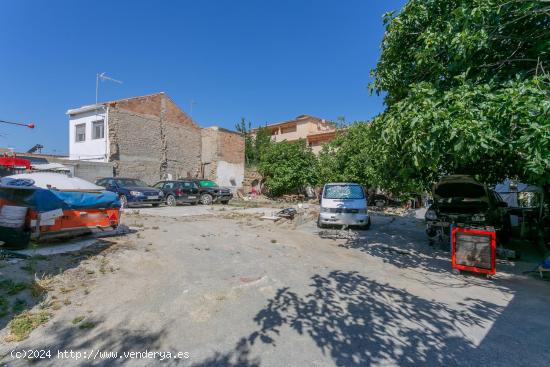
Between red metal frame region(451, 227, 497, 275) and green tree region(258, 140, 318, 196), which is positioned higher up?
green tree region(258, 140, 318, 196)

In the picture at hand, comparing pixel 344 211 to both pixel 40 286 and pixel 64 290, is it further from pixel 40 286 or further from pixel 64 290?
pixel 40 286

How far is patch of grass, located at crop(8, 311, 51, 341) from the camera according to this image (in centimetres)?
324

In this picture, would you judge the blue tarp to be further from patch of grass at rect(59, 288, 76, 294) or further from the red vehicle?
the red vehicle

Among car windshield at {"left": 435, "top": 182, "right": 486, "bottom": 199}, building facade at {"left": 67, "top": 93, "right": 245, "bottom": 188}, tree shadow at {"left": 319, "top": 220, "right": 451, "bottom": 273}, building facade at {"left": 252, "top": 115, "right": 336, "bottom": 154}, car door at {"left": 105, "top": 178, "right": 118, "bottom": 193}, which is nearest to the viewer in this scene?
tree shadow at {"left": 319, "top": 220, "right": 451, "bottom": 273}

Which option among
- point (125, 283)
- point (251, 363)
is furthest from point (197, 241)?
point (251, 363)

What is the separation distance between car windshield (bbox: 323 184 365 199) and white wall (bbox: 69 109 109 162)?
54.3ft

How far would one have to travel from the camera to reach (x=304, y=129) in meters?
42.0

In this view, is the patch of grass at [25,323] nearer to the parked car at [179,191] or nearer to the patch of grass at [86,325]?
the patch of grass at [86,325]

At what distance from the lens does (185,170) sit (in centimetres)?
2667

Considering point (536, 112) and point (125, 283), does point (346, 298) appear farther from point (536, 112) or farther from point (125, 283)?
point (536, 112)

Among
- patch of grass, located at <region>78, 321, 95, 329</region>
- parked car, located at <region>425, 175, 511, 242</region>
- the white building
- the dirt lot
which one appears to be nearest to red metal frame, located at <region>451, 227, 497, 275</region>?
the dirt lot

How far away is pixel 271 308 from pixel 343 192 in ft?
27.9

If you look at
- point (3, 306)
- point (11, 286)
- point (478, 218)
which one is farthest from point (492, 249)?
point (11, 286)

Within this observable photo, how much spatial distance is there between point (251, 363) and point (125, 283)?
2.91 meters
